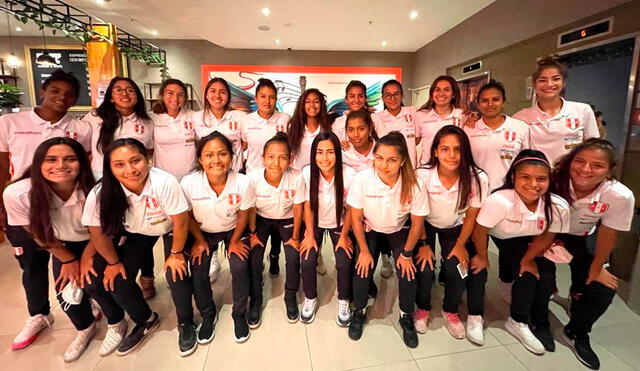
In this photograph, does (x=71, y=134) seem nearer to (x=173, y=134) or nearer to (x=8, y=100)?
(x=173, y=134)

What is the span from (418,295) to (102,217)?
2001 mm

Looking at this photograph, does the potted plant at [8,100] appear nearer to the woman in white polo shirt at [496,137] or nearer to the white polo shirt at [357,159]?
the white polo shirt at [357,159]

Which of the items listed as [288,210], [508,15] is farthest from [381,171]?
[508,15]

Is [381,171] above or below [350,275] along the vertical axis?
above

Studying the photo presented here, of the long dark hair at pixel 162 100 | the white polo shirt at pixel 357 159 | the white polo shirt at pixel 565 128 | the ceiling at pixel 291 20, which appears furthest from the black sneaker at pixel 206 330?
the ceiling at pixel 291 20

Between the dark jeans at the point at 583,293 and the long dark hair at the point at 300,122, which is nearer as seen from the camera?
the dark jeans at the point at 583,293

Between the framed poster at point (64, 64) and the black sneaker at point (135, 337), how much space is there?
794 centimetres

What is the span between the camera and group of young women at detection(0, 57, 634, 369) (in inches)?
65.5

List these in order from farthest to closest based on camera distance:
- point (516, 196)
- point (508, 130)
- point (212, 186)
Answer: point (508, 130) < point (212, 186) < point (516, 196)

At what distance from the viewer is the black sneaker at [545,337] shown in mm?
1777

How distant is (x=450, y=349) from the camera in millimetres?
1785

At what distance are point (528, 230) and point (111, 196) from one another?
244 cm

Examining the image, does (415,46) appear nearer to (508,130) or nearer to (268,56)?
(268,56)

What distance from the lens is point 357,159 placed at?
2346 mm
